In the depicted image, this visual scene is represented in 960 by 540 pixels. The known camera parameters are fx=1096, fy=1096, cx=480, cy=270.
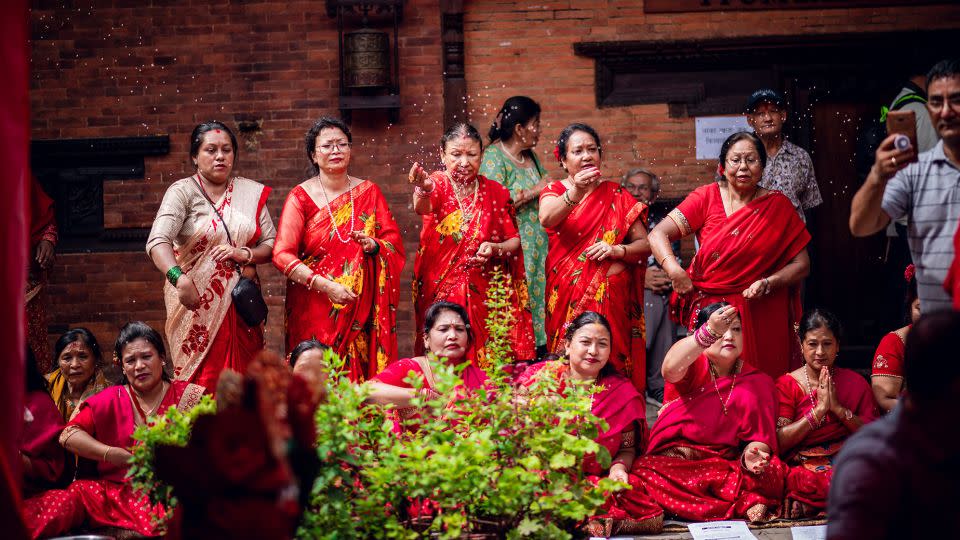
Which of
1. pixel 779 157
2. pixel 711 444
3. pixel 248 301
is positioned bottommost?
pixel 711 444

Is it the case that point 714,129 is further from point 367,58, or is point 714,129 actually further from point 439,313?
point 439,313

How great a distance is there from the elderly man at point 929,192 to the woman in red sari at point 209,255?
10.3ft

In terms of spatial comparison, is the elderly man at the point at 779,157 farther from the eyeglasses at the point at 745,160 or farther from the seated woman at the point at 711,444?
the seated woman at the point at 711,444

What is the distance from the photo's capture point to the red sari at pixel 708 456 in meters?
4.87

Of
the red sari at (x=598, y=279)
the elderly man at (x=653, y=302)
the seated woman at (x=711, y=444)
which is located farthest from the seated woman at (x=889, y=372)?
the elderly man at (x=653, y=302)

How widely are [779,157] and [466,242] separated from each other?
2.00 metres

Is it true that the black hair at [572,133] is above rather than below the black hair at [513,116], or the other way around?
below

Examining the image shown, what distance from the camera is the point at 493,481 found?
133 inches

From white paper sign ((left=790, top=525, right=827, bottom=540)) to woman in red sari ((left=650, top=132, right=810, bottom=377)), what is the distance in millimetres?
1031

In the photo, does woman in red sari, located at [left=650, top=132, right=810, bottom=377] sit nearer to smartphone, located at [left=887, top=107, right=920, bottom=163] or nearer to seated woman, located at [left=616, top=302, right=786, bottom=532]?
seated woman, located at [left=616, top=302, right=786, bottom=532]

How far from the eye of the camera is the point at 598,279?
18.4 ft

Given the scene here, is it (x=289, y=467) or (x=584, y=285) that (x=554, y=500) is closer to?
(x=289, y=467)

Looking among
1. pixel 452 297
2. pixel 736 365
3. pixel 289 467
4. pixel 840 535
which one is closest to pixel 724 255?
pixel 736 365

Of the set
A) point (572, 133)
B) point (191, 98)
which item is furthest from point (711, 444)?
point (191, 98)
